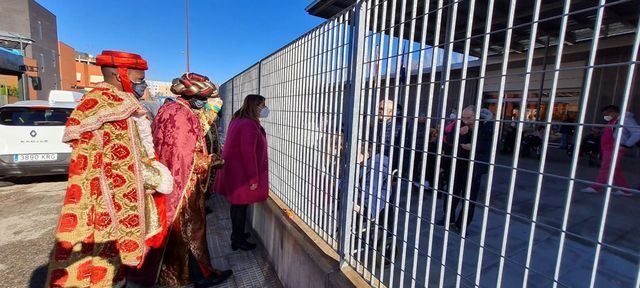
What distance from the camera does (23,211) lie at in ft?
14.9

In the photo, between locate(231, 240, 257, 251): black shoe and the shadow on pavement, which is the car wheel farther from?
locate(231, 240, 257, 251): black shoe

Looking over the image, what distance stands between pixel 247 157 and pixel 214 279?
1.15 m

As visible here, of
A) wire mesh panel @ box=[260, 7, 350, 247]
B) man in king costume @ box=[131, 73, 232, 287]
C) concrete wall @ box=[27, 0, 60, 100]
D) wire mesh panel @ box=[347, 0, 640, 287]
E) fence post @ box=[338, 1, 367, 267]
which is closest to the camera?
wire mesh panel @ box=[347, 0, 640, 287]

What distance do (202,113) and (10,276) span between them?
2262 millimetres

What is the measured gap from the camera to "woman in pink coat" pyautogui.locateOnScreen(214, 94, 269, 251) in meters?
3.08

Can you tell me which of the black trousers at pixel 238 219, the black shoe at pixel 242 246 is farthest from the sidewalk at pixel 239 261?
the black trousers at pixel 238 219

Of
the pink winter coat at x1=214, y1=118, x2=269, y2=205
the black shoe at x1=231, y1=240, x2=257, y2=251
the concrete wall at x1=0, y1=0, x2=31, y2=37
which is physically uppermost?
the concrete wall at x1=0, y1=0, x2=31, y2=37

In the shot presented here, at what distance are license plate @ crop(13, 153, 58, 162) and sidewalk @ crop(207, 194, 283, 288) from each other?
3.70m

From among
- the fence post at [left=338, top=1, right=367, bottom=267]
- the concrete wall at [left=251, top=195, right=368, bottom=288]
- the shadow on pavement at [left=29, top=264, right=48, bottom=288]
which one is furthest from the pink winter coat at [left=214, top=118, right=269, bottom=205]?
the shadow on pavement at [left=29, top=264, right=48, bottom=288]

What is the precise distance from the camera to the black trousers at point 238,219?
3359mm

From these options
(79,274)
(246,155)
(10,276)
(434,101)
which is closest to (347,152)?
(434,101)

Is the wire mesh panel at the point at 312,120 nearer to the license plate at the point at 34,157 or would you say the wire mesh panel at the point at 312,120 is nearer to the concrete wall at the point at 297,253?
the concrete wall at the point at 297,253

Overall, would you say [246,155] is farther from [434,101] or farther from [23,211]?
[23,211]

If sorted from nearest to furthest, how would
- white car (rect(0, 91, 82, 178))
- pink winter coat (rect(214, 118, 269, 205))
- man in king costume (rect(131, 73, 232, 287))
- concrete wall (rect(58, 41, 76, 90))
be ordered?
man in king costume (rect(131, 73, 232, 287)) → pink winter coat (rect(214, 118, 269, 205)) → white car (rect(0, 91, 82, 178)) → concrete wall (rect(58, 41, 76, 90))
